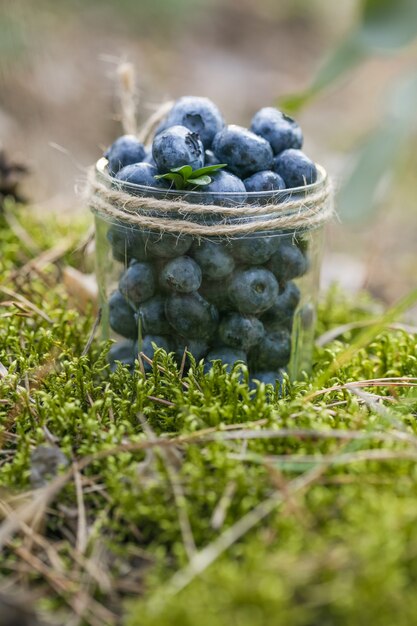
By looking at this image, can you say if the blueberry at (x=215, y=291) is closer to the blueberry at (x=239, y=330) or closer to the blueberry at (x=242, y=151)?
the blueberry at (x=239, y=330)

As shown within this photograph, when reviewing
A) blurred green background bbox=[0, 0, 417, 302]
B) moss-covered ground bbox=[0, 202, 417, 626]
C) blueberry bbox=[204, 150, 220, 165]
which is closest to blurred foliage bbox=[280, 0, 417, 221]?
blurred green background bbox=[0, 0, 417, 302]

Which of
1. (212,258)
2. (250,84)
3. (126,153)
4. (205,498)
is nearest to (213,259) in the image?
(212,258)

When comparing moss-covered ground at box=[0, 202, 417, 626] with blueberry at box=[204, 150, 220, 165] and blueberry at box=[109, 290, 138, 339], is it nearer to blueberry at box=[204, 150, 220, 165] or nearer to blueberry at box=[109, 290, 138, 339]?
blueberry at box=[109, 290, 138, 339]

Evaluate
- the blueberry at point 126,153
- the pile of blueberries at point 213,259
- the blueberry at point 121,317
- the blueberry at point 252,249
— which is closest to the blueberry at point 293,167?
the pile of blueberries at point 213,259

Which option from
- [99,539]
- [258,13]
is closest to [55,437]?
[99,539]

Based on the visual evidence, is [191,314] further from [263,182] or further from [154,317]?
[263,182]

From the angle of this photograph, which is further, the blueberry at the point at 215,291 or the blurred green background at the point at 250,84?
the blueberry at the point at 215,291

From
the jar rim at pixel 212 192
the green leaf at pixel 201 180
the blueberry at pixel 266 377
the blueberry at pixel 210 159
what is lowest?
the blueberry at pixel 266 377
